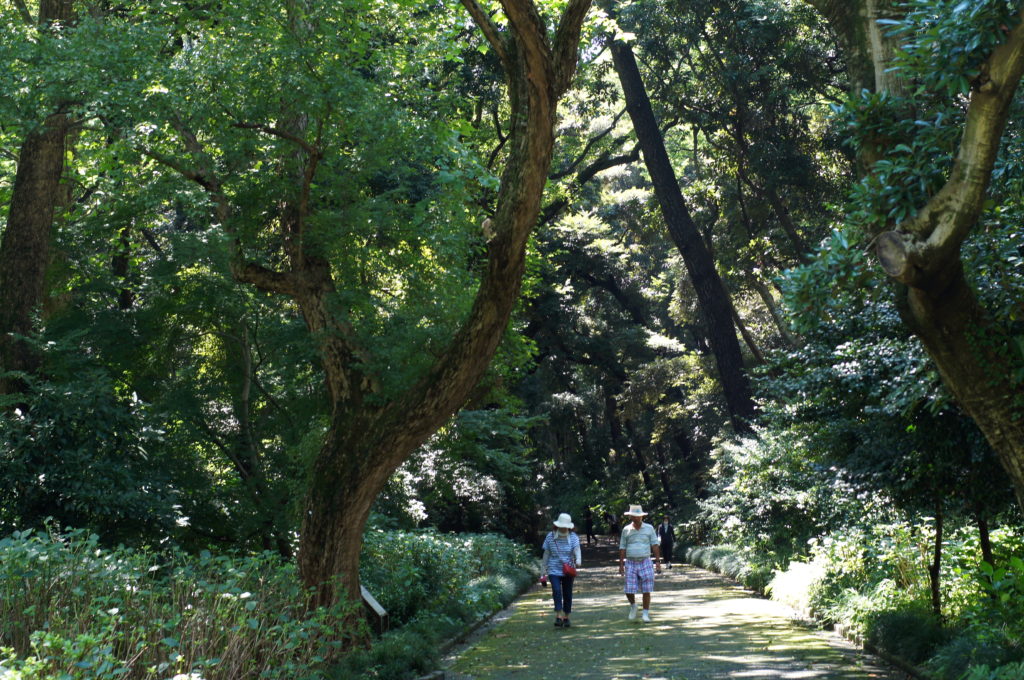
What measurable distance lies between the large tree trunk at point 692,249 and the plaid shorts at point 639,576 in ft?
40.2

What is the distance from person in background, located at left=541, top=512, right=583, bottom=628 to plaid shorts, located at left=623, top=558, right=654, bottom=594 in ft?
2.72

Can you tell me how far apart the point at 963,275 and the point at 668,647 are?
649 cm

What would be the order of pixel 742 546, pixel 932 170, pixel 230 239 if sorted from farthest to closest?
pixel 742 546
pixel 230 239
pixel 932 170

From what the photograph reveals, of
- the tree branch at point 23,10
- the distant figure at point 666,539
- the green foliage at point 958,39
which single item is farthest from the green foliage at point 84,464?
the distant figure at point 666,539

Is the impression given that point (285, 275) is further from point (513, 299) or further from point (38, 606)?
point (38, 606)

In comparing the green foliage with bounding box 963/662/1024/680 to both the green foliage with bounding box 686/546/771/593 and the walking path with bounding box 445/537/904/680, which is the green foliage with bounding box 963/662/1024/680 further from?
the green foliage with bounding box 686/546/771/593

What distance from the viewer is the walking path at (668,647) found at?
31.4 ft

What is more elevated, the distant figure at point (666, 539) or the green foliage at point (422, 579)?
the distant figure at point (666, 539)

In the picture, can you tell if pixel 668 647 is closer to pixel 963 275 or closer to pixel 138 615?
pixel 963 275

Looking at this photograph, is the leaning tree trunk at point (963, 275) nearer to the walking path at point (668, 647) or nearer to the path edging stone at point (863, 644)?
the path edging stone at point (863, 644)

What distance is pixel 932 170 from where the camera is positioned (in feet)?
22.4

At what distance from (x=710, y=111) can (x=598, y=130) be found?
872 centimetres

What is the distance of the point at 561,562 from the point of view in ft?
46.9

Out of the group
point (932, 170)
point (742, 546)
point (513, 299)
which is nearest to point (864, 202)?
point (932, 170)
